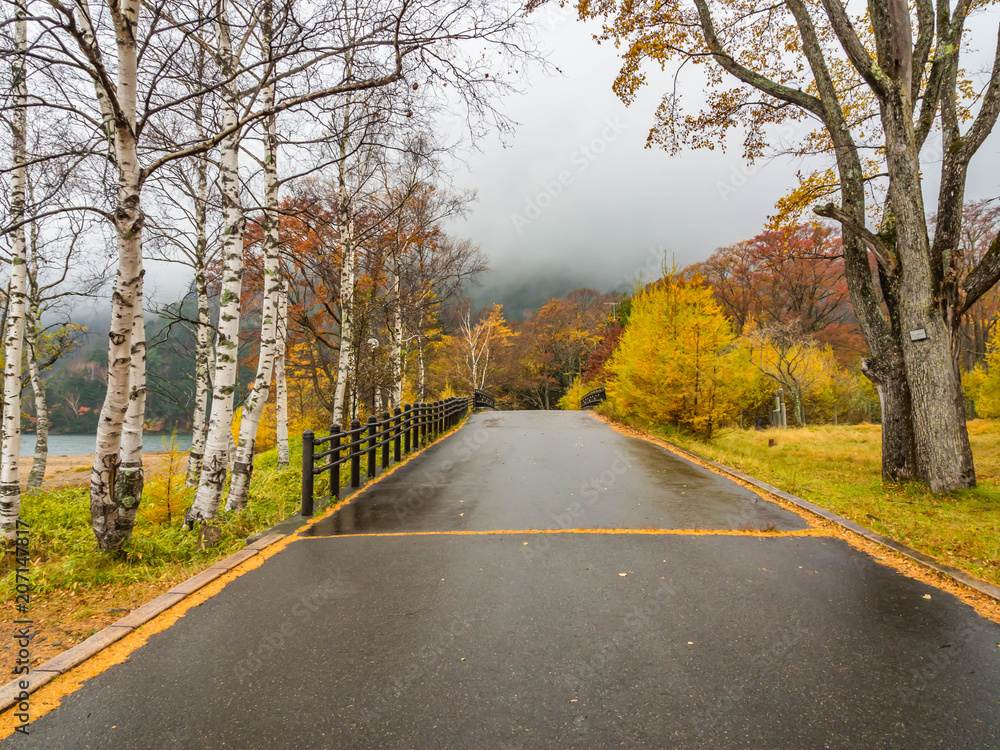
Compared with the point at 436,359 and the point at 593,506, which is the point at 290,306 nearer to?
the point at 593,506

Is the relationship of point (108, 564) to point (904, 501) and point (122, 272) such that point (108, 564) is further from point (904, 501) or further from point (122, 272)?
point (904, 501)

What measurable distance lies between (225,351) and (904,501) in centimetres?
947

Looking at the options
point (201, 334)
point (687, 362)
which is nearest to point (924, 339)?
point (687, 362)

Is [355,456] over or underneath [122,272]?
underneath

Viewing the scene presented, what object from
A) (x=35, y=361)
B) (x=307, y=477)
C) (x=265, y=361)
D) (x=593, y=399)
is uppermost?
(x=35, y=361)

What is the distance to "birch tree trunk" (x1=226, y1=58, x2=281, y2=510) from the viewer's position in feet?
23.8

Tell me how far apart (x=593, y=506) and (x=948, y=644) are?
150 inches

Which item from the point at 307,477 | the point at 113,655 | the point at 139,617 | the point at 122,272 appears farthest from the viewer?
the point at 307,477

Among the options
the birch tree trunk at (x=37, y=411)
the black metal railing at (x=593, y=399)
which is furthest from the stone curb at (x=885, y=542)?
the black metal railing at (x=593, y=399)

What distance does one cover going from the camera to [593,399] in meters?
33.9

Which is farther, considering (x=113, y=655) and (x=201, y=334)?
(x=201, y=334)

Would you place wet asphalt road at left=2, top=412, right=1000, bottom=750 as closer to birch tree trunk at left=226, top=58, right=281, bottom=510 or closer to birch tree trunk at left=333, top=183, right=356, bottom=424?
birch tree trunk at left=226, top=58, right=281, bottom=510

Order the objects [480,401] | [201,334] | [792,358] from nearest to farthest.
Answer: [201,334]
[792,358]
[480,401]

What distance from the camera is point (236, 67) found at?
653 cm
